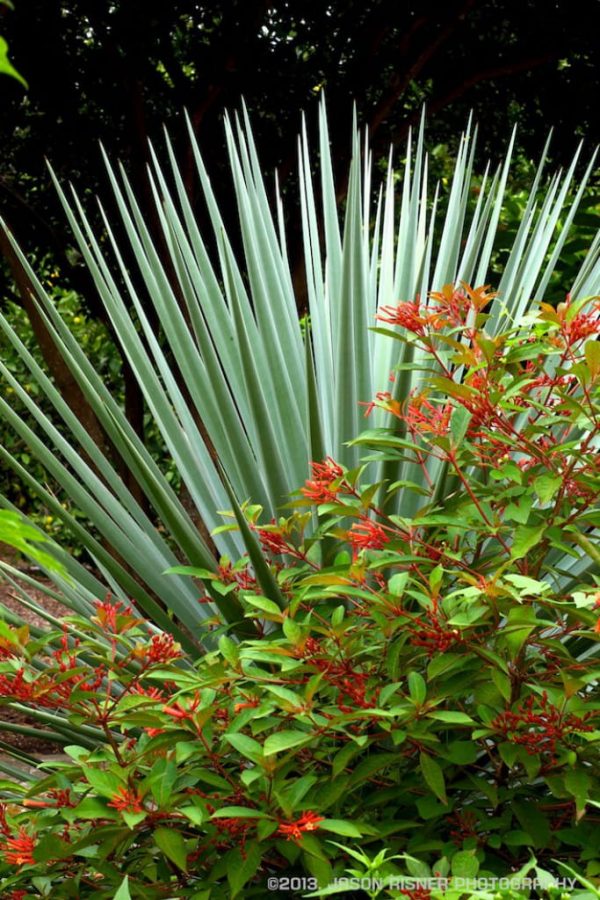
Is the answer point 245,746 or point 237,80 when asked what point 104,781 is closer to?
point 245,746

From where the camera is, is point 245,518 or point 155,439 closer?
point 245,518

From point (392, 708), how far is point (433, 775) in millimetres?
111

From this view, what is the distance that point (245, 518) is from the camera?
5.27 ft

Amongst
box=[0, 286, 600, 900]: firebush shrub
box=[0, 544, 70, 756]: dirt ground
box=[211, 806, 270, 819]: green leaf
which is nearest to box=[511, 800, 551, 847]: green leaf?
box=[0, 286, 600, 900]: firebush shrub

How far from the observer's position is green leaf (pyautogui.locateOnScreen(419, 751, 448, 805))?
4.33ft

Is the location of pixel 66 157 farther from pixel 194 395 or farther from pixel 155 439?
pixel 194 395

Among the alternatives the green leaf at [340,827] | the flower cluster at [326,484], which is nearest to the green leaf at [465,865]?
the green leaf at [340,827]

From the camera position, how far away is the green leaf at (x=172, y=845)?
133 centimetres

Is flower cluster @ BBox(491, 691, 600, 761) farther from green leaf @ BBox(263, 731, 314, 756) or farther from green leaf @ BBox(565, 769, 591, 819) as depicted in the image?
green leaf @ BBox(263, 731, 314, 756)

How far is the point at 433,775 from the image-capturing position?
4.38 ft

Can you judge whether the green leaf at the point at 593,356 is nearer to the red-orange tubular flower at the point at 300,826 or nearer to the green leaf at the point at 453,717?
the green leaf at the point at 453,717

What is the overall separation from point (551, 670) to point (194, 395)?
1044mm

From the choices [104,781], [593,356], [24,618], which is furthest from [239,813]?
[24,618]

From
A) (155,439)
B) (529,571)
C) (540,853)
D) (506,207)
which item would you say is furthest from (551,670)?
(155,439)
